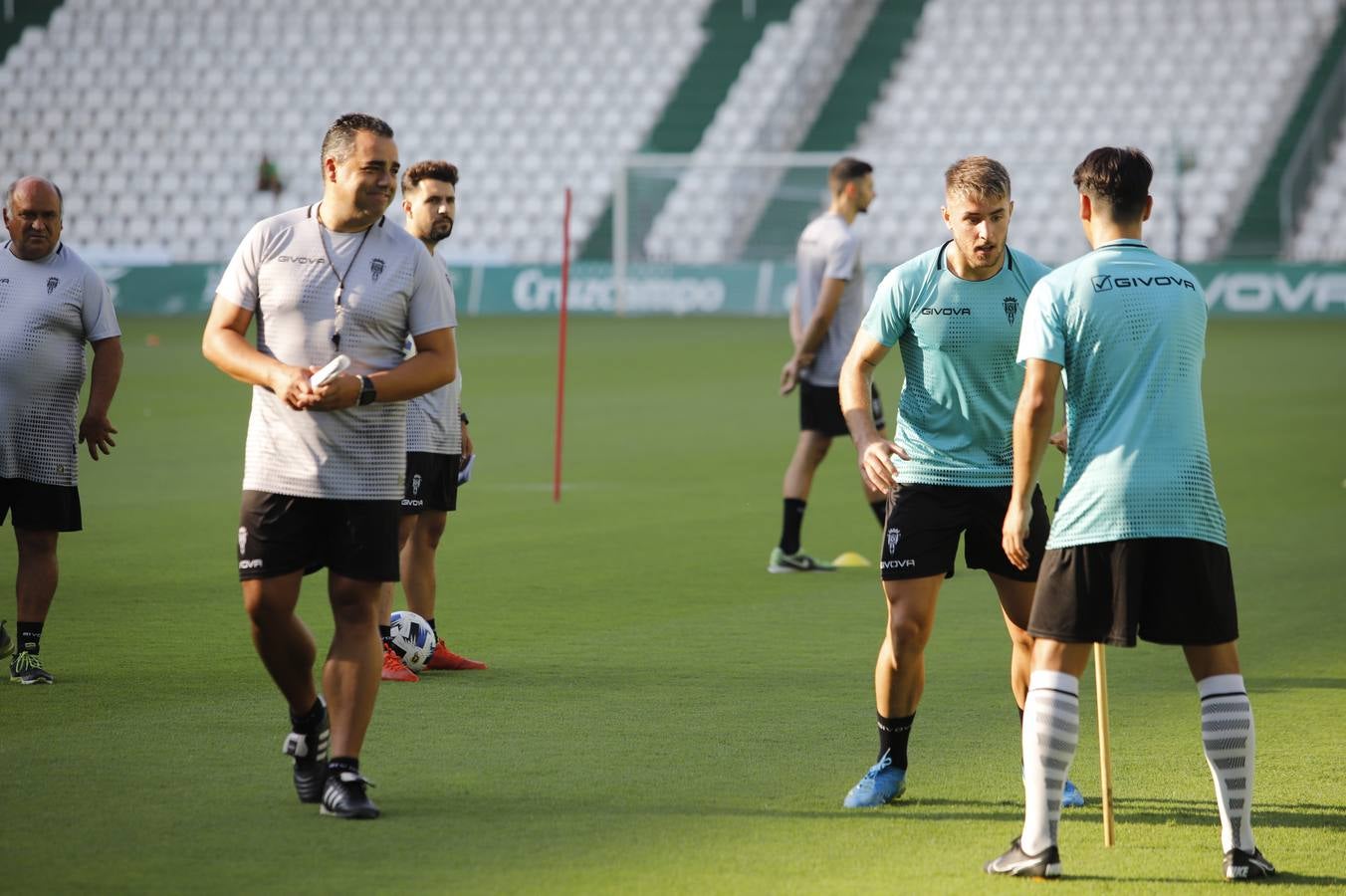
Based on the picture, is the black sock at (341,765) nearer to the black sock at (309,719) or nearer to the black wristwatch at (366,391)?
the black sock at (309,719)

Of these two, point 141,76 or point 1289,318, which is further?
point 141,76

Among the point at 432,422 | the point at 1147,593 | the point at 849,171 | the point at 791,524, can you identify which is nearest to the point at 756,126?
the point at 849,171

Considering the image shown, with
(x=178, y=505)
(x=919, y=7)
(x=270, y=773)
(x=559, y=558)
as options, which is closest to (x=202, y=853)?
(x=270, y=773)

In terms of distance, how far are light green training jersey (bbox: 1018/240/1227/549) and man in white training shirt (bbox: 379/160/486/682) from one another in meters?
3.33

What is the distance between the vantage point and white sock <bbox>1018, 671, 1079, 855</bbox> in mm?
4988

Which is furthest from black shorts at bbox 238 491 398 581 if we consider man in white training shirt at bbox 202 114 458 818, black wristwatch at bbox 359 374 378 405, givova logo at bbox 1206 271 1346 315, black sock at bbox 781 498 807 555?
givova logo at bbox 1206 271 1346 315

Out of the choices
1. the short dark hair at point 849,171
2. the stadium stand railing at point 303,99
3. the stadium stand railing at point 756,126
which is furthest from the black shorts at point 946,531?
the stadium stand railing at point 303,99

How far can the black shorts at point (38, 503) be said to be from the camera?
25.2 ft

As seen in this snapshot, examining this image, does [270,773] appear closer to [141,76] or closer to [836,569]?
[836,569]

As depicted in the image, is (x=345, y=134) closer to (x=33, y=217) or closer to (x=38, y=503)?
(x=33, y=217)

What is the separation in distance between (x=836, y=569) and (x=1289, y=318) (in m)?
24.0

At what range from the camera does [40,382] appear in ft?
25.2

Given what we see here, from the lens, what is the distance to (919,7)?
139ft

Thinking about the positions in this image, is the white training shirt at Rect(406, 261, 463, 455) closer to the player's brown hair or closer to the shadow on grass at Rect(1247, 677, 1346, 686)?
the player's brown hair
